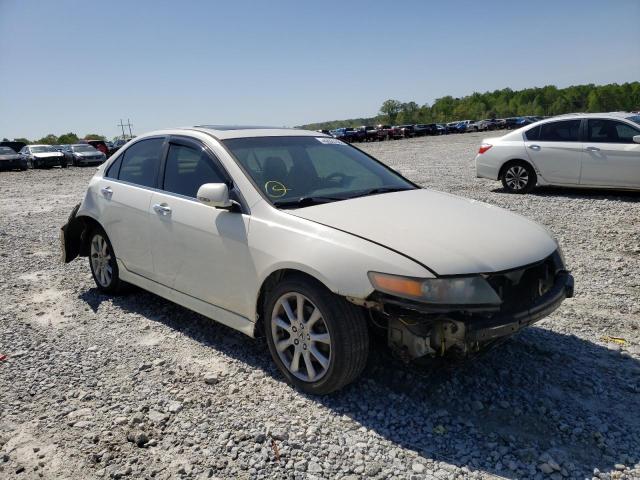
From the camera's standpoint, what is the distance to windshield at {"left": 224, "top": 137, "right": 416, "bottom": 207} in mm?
3682

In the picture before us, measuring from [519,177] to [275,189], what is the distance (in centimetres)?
816

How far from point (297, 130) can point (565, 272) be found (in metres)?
2.50

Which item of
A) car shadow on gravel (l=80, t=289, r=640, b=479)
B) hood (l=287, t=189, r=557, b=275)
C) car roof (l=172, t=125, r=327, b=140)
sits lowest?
car shadow on gravel (l=80, t=289, r=640, b=479)

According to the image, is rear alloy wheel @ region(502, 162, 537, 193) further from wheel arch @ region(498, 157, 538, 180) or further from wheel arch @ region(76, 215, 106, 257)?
wheel arch @ region(76, 215, 106, 257)

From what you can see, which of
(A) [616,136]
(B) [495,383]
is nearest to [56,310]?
(B) [495,383]

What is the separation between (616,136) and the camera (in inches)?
372

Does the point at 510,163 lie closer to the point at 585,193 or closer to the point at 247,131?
the point at 585,193

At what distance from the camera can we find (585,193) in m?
10.3

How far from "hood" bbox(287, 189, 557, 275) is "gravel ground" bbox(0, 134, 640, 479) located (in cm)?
89

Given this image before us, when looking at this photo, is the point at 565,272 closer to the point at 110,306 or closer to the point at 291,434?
the point at 291,434

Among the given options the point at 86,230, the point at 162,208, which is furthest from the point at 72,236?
the point at 162,208

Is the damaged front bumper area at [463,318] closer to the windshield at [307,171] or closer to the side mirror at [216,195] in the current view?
the windshield at [307,171]

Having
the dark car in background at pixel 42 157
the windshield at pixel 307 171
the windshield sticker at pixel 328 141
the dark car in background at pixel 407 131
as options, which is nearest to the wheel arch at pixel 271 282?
the windshield at pixel 307 171

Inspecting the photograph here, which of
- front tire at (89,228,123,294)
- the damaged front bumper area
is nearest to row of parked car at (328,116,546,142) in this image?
front tire at (89,228,123,294)
